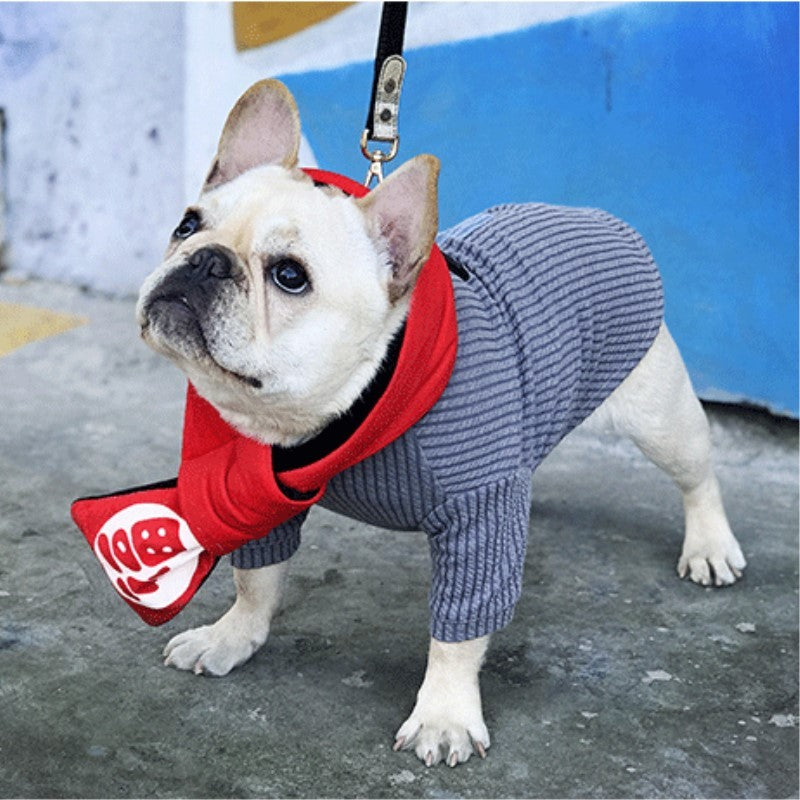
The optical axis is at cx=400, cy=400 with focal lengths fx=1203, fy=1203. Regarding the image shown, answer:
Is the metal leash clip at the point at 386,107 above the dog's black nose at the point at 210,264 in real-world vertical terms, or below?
above

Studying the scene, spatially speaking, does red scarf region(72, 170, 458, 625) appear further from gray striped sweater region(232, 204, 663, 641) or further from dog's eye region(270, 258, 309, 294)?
dog's eye region(270, 258, 309, 294)

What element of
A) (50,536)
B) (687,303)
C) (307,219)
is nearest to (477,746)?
(307,219)

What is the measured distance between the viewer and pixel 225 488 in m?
2.21

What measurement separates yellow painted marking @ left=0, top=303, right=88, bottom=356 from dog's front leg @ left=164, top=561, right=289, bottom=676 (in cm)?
255

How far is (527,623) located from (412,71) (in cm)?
233

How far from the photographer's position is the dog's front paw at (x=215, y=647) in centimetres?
249

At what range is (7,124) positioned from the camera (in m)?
5.75

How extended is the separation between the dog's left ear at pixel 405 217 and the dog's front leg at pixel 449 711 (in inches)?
27.8

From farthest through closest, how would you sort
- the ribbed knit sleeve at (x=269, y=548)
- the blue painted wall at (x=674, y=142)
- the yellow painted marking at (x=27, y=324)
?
1. the yellow painted marking at (x=27, y=324)
2. the blue painted wall at (x=674, y=142)
3. the ribbed knit sleeve at (x=269, y=548)

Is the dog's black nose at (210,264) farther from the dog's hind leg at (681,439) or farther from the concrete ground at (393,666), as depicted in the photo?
the dog's hind leg at (681,439)

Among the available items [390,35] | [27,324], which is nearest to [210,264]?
[390,35]

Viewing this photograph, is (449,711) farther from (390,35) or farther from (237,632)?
(390,35)

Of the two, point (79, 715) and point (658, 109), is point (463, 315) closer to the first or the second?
point (79, 715)

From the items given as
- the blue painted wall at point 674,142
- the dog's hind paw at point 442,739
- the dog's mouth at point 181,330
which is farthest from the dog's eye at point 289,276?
the blue painted wall at point 674,142
